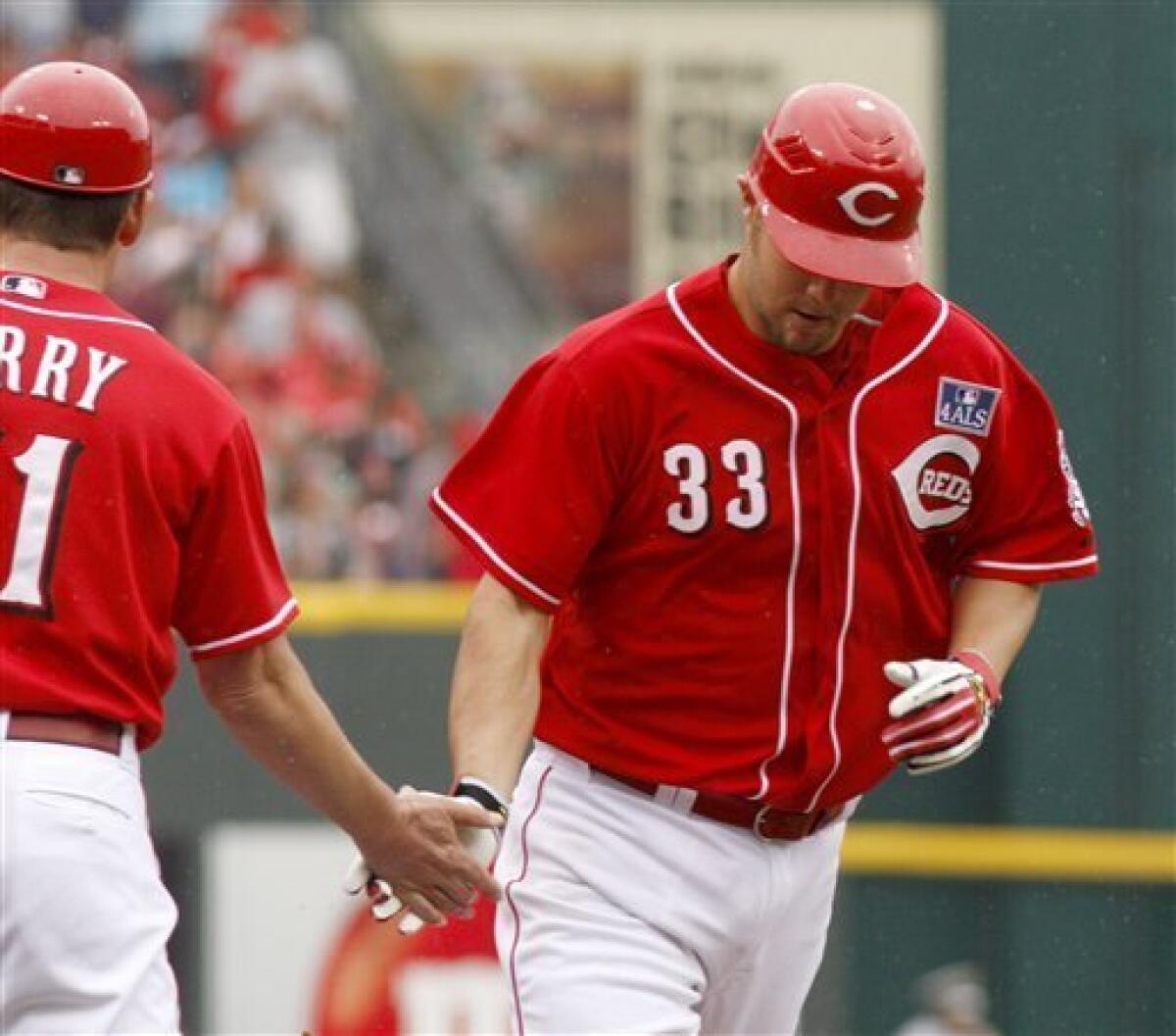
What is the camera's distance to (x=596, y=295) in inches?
583

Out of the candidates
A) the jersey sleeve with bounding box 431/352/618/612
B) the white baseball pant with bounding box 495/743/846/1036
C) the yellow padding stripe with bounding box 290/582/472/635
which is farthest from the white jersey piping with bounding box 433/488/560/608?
the yellow padding stripe with bounding box 290/582/472/635

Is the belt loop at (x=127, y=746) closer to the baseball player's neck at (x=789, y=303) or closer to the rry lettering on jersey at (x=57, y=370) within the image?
the rry lettering on jersey at (x=57, y=370)

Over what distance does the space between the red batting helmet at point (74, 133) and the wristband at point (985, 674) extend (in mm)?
1418

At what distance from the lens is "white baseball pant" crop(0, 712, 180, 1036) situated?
134 inches

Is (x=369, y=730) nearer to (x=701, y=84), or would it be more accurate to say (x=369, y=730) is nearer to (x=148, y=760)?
(x=148, y=760)

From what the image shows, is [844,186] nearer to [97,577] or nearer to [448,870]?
[448,870]

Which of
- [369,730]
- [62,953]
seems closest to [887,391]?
[62,953]

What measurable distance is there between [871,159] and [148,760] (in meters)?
4.39

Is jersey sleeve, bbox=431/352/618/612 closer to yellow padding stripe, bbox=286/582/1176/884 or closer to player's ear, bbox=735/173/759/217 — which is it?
player's ear, bbox=735/173/759/217

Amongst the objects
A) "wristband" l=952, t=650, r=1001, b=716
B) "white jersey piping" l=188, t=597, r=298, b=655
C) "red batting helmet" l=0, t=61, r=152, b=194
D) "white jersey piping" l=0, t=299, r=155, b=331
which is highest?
"red batting helmet" l=0, t=61, r=152, b=194

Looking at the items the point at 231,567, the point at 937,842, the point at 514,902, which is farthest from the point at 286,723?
the point at 937,842

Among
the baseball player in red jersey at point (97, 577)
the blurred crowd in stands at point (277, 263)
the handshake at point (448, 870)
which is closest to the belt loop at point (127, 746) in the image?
the baseball player in red jersey at point (97, 577)

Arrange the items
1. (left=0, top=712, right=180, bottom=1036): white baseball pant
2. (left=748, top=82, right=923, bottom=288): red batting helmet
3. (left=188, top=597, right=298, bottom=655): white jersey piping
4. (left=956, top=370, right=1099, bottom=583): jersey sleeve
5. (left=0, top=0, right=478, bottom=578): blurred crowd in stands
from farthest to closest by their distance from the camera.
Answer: (left=0, top=0, right=478, bottom=578): blurred crowd in stands, (left=956, top=370, right=1099, bottom=583): jersey sleeve, (left=748, top=82, right=923, bottom=288): red batting helmet, (left=188, top=597, right=298, bottom=655): white jersey piping, (left=0, top=712, right=180, bottom=1036): white baseball pant

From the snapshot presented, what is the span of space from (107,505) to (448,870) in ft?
2.86
